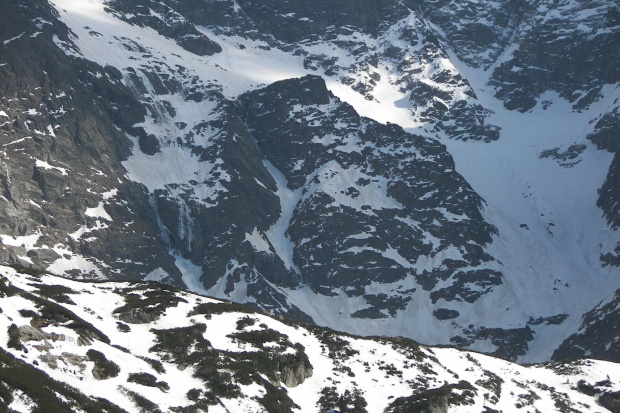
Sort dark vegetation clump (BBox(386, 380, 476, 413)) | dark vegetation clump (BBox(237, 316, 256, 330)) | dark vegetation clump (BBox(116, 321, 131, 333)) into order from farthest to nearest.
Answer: dark vegetation clump (BBox(237, 316, 256, 330)), dark vegetation clump (BBox(386, 380, 476, 413)), dark vegetation clump (BBox(116, 321, 131, 333))

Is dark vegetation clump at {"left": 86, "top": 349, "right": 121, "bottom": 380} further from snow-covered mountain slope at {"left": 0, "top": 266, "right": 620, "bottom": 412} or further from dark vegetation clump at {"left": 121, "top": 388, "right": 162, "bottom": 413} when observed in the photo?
dark vegetation clump at {"left": 121, "top": 388, "right": 162, "bottom": 413}

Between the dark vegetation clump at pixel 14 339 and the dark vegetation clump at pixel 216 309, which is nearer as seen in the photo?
the dark vegetation clump at pixel 14 339

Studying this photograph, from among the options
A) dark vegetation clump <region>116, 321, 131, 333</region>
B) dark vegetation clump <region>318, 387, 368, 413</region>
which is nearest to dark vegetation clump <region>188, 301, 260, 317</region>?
dark vegetation clump <region>116, 321, 131, 333</region>

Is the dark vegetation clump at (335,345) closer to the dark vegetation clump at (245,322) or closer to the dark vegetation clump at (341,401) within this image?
the dark vegetation clump at (341,401)

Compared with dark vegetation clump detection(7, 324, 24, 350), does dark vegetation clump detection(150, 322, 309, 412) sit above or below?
below

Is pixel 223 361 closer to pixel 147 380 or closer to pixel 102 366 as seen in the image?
pixel 147 380

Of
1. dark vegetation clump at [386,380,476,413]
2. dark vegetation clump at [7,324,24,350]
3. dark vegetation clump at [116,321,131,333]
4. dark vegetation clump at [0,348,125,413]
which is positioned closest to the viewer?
dark vegetation clump at [0,348,125,413]

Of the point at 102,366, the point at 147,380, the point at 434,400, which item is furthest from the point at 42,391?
the point at 434,400

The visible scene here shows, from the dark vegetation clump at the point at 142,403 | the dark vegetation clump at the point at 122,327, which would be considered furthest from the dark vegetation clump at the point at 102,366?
the dark vegetation clump at the point at 122,327

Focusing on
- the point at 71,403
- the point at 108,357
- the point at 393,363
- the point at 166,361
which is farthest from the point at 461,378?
the point at 71,403
